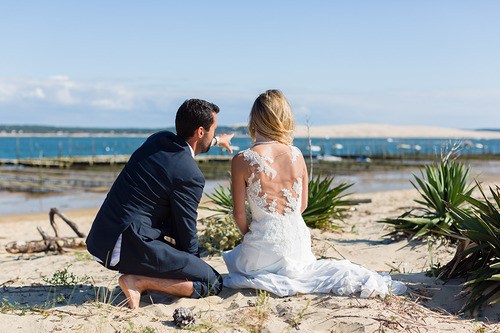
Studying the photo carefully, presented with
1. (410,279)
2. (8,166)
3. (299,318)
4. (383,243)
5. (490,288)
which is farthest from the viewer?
(8,166)

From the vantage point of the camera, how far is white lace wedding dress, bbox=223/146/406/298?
361 centimetres

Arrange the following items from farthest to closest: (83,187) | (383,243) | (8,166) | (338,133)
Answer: (338,133), (8,166), (83,187), (383,243)

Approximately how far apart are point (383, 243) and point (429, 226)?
64 cm

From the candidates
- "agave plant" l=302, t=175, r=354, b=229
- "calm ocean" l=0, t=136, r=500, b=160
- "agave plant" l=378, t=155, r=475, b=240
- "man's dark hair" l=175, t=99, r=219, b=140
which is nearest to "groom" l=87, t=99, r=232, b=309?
"man's dark hair" l=175, t=99, r=219, b=140

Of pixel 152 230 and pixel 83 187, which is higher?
pixel 152 230

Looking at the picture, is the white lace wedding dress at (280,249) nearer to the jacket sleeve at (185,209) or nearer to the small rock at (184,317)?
the jacket sleeve at (185,209)

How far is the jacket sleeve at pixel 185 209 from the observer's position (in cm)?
343

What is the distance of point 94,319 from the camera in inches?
127

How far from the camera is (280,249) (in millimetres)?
3670

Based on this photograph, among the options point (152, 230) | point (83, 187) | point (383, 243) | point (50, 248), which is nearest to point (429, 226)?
point (383, 243)

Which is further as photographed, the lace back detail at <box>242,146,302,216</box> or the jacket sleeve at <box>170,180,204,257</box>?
the lace back detail at <box>242,146,302,216</box>

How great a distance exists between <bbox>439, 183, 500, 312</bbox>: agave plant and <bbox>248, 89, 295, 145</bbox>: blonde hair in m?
1.44

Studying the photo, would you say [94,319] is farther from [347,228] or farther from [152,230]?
A: [347,228]

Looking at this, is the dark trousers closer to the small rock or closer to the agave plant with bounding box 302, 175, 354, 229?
the small rock
